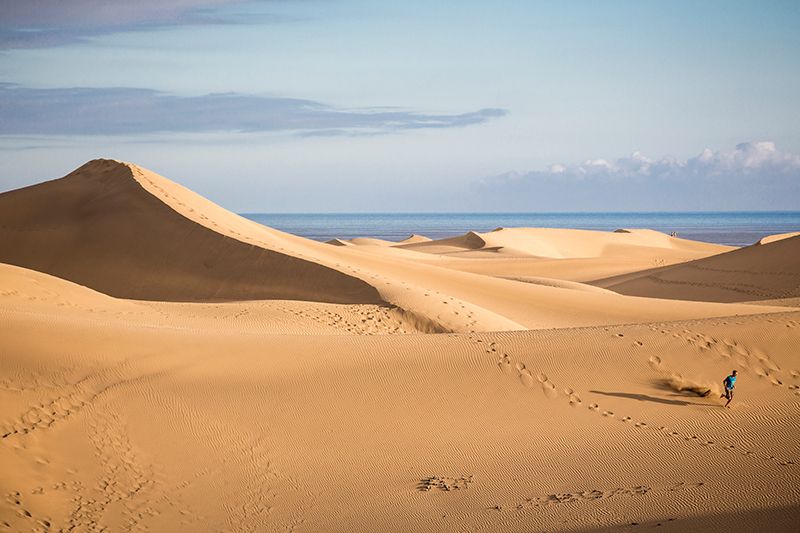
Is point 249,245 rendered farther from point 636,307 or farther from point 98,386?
point 98,386

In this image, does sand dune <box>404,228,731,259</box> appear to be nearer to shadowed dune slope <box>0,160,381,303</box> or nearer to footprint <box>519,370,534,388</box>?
shadowed dune slope <box>0,160,381,303</box>

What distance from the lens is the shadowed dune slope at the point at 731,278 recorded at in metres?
28.5

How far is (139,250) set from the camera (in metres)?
20.5

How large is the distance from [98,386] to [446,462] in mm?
3762

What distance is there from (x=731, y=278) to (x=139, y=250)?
2064cm

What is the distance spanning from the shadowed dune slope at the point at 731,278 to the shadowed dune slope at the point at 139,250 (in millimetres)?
15569

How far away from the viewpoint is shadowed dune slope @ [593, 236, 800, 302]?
1121 inches

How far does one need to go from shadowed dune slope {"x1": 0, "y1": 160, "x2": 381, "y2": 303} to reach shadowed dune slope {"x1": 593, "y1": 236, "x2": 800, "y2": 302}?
1557 cm

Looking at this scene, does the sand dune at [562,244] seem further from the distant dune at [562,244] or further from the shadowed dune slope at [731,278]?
the shadowed dune slope at [731,278]

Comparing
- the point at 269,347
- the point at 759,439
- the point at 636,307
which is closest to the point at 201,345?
the point at 269,347

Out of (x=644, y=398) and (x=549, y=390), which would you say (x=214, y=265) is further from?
(x=644, y=398)

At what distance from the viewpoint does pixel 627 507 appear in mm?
7000

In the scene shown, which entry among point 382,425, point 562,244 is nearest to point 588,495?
point 382,425

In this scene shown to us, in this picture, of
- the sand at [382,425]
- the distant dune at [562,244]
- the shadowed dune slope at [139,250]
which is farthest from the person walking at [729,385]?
A: the distant dune at [562,244]
